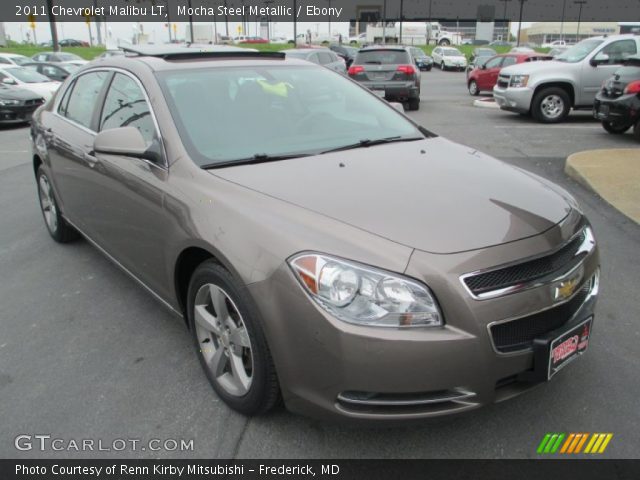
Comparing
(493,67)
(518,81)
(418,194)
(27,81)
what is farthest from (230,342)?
(493,67)

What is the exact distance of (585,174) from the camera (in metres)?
6.89

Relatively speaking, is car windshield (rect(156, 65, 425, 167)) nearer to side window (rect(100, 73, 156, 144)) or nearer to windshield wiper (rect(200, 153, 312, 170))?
windshield wiper (rect(200, 153, 312, 170))

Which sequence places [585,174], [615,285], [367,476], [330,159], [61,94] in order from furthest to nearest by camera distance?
[585,174] < [61,94] < [615,285] < [330,159] < [367,476]

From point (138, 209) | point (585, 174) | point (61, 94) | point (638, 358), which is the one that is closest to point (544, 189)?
point (638, 358)

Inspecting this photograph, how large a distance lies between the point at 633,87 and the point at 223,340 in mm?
9256

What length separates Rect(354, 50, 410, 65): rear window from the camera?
1442cm

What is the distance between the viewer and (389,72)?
14.2 m

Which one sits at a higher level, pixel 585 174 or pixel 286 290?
pixel 286 290

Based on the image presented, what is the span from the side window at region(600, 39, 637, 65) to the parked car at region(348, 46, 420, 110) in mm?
4440

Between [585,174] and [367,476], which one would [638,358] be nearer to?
[367,476]

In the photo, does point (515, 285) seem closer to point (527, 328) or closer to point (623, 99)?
point (527, 328)

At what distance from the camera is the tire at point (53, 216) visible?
5.01 metres

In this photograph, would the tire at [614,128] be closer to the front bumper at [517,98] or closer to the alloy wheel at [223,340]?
the front bumper at [517,98]

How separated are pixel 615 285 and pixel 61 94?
475 centimetres
